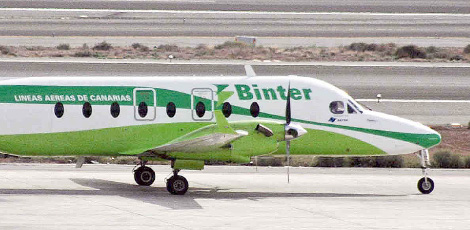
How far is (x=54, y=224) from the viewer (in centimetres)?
2119

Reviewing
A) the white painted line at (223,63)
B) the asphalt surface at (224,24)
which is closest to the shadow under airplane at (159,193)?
the white painted line at (223,63)

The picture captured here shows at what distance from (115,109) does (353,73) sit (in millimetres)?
29331

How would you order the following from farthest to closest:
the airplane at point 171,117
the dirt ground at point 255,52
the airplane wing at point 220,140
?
the dirt ground at point 255,52 → the airplane at point 171,117 → the airplane wing at point 220,140

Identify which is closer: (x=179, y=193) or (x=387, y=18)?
(x=179, y=193)

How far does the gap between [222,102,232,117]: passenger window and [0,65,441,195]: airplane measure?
0.03 metres

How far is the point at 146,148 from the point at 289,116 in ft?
13.5

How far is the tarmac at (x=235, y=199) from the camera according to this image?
21.9 meters

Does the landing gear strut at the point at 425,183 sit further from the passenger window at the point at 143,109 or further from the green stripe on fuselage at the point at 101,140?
the passenger window at the point at 143,109

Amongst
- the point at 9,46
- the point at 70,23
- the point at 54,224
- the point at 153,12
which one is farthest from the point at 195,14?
the point at 54,224

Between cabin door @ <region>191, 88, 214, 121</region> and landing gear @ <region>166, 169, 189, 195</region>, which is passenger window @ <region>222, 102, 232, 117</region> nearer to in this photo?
cabin door @ <region>191, 88, 214, 121</region>

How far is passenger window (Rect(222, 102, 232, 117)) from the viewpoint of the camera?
87.9 ft

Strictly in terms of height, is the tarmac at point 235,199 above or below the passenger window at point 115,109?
below

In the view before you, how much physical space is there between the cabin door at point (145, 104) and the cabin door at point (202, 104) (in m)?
1.09

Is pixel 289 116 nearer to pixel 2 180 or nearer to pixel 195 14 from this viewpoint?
pixel 2 180
